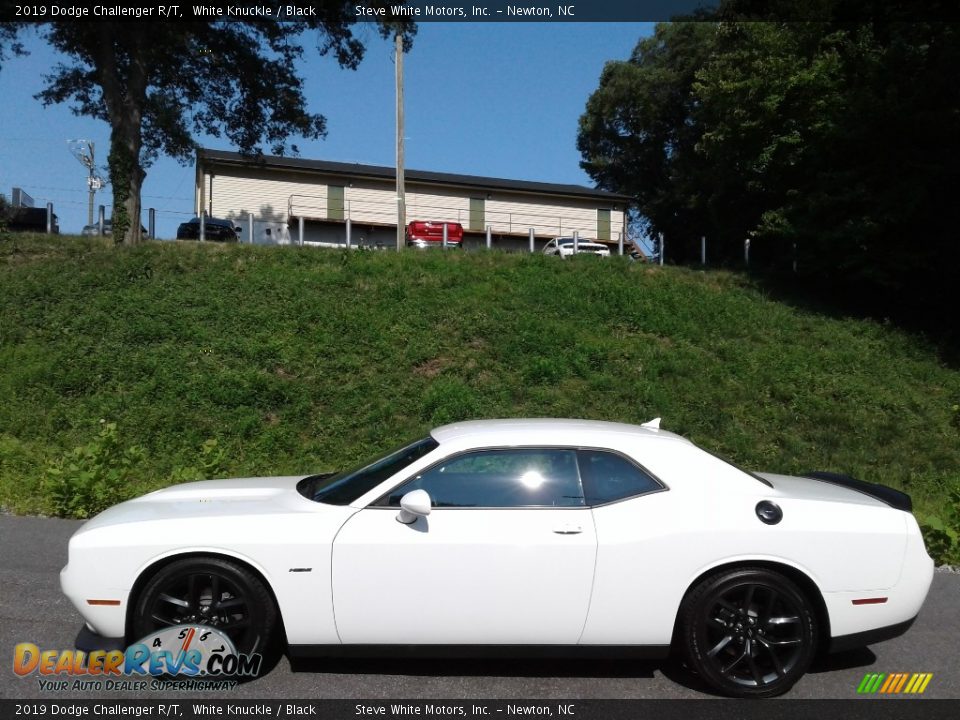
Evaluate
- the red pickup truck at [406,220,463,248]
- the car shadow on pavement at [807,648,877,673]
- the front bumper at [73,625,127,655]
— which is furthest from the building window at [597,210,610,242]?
the front bumper at [73,625,127,655]

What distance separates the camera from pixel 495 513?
3.88m

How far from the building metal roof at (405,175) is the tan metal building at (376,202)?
5 centimetres

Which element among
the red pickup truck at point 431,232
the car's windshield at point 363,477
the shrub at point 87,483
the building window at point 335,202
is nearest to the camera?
the car's windshield at point 363,477

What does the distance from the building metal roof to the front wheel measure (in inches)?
1137

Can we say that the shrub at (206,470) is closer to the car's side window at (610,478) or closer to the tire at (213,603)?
the tire at (213,603)

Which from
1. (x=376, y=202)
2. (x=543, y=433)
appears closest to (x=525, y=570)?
(x=543, y=433)

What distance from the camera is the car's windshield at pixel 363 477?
4.09 metres

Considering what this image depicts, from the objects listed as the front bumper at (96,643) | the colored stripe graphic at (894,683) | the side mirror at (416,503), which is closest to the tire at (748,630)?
the colored stripe graphic at (894,683)

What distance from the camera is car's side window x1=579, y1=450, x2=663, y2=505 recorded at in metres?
3.99

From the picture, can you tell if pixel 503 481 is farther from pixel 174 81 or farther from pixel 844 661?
pixel 174 81

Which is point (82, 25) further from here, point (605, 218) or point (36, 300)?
point (605, 218)

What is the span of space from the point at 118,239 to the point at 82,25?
5.60m

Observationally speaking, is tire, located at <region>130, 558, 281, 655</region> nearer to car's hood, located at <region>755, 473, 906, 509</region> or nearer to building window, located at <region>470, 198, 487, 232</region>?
car's hood, located at <region>755, 473, 906, 509</region>

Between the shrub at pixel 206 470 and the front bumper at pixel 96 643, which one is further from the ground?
the shrub at pixel 206 470
